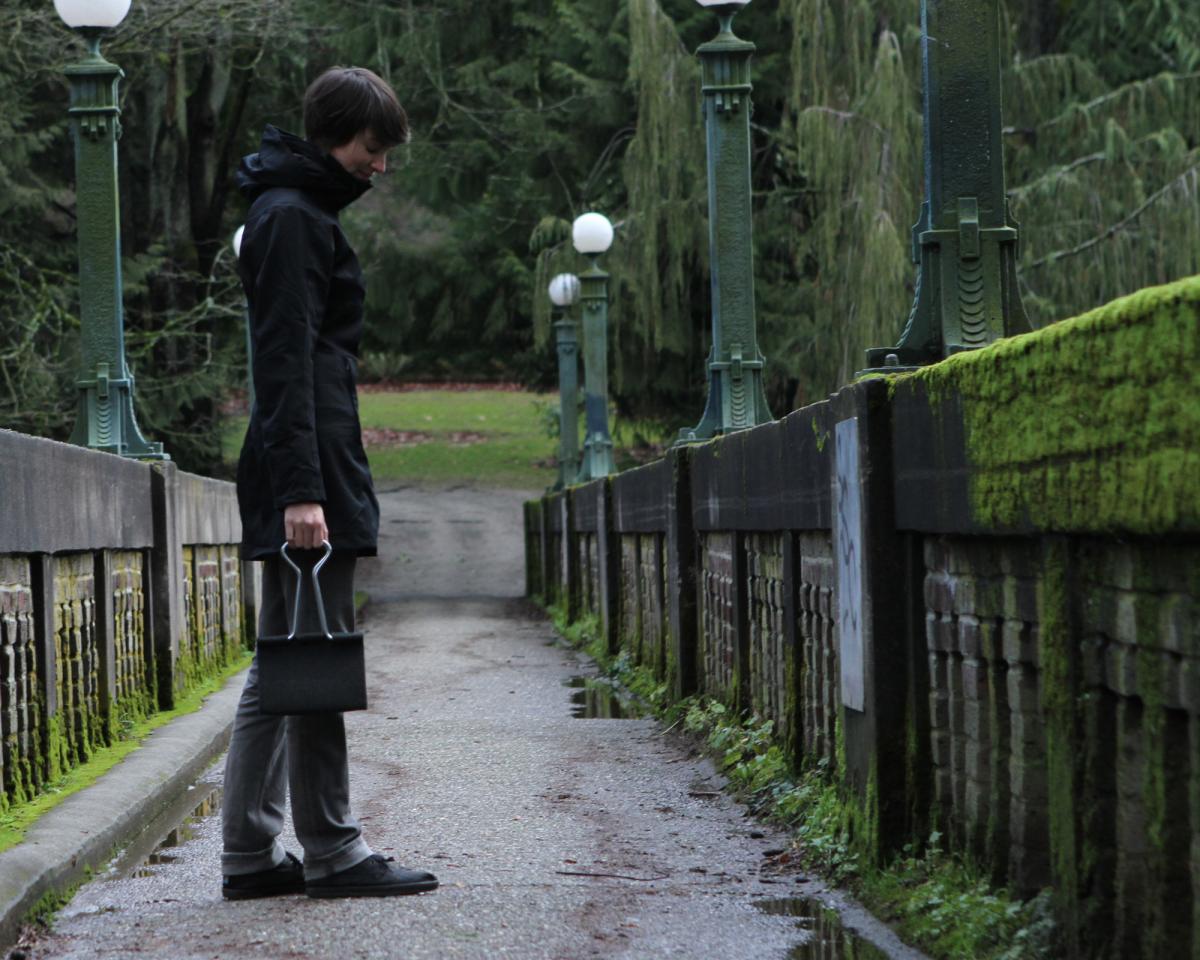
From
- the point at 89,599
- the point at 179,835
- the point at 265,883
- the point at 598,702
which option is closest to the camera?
the point at 265,883

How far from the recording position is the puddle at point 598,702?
10027 mm

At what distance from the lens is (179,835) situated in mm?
6289

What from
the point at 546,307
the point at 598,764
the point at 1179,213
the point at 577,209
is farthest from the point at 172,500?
the point at 577,209

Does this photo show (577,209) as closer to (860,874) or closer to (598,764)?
(598,764)

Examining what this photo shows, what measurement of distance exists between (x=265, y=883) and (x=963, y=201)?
2.86 m

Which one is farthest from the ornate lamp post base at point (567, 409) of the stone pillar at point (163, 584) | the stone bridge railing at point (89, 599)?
the stone pillar at point (163, 584)

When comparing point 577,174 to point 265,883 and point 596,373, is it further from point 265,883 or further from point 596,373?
point 265,883

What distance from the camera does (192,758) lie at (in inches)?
309

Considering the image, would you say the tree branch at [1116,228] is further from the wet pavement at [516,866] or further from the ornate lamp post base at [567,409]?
the wet pavement at [516,866]

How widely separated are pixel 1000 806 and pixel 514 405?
5274cm

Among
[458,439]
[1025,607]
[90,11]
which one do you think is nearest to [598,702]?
[90,11]

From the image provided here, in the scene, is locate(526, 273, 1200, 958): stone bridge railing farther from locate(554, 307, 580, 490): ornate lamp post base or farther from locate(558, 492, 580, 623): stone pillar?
locate(554, 307, 580, 490): ornate lamp post base

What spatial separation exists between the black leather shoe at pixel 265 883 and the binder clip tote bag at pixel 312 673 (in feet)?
1.63

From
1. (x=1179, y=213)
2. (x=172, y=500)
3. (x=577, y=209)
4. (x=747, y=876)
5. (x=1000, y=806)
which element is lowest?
(x=747, y=876)
